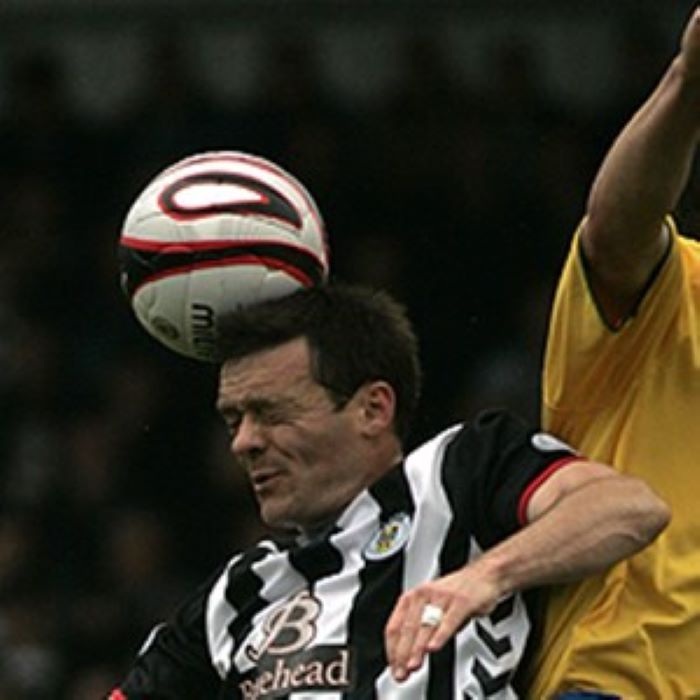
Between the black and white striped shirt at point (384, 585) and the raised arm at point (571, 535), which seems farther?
the black and white striped shirt at point (384, 585)

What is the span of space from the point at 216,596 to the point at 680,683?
2.98 feet

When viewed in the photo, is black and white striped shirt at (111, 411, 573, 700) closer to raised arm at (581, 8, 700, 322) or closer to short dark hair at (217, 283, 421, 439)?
short dark hair at (217, 283, 421, 439)

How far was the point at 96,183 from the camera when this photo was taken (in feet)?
33.0

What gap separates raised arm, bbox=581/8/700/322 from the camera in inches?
169

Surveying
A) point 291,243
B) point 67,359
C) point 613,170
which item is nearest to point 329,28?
point 67,359

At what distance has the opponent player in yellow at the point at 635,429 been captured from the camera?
179 inches

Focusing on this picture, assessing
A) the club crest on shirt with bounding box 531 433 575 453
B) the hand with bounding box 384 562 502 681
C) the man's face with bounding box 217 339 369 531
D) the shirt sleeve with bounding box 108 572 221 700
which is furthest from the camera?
the shirt sleeve with bounding box 108 572 221 700

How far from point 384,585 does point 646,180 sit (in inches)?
33.4

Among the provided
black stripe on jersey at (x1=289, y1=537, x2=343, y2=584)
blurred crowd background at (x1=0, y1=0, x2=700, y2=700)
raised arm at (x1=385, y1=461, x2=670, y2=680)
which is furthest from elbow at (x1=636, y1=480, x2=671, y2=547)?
blurred crowd background at (x1=0, y1=0, x2=700, y2=700)

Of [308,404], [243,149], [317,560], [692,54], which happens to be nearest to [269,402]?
[308,404]

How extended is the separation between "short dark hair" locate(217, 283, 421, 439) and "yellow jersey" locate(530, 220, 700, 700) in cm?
44

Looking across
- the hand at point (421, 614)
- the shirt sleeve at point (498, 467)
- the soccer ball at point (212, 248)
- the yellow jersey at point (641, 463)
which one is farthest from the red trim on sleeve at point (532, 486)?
the soccer ball at point (212, 248)

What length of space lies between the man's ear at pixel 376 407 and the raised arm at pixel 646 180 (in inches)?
24.3

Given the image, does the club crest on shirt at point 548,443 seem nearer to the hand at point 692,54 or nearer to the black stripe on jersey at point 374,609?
the black stripe on jersey at point 374,609
